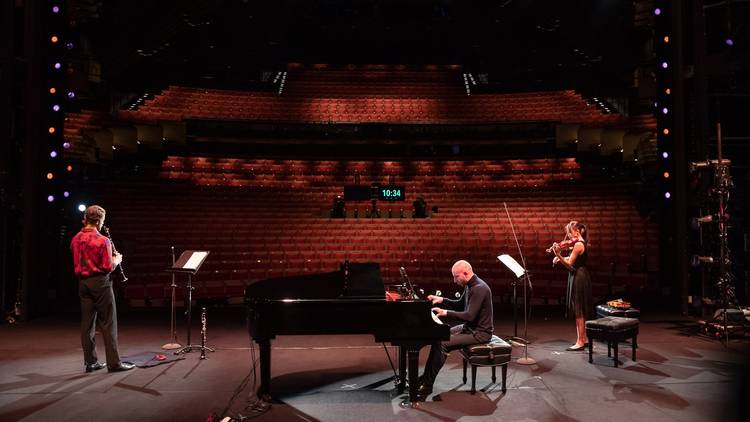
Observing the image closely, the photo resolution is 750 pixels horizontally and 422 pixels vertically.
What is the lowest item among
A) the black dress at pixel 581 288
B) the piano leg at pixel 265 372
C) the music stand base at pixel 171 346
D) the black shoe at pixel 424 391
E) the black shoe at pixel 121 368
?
the music stand base at pixel 171 346

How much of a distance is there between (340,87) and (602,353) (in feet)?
49.0

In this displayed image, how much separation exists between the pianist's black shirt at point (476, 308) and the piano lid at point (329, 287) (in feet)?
2.21

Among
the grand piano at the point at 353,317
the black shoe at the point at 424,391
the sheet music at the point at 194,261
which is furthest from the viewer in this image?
the sheet music at the point at 194,261

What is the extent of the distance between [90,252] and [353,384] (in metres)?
2.41

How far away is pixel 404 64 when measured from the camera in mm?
20219

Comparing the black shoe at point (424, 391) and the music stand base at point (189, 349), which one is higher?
the black shoe at point (424, 391)

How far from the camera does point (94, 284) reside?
436 centimetres

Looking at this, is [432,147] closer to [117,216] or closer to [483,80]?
[483,80]

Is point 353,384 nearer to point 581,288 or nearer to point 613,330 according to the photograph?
point 613,330

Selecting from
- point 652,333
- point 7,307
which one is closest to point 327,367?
point 652,333

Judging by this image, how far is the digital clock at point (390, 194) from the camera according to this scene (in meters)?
11.7

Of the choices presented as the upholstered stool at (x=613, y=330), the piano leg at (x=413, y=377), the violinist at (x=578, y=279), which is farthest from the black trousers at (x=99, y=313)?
the upholstered stool at (x=613, y=330)

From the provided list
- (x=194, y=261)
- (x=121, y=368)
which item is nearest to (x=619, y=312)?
(x=194, y=261)

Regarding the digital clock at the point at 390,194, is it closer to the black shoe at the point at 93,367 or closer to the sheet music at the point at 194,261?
the sheet music at the point at 194,261
